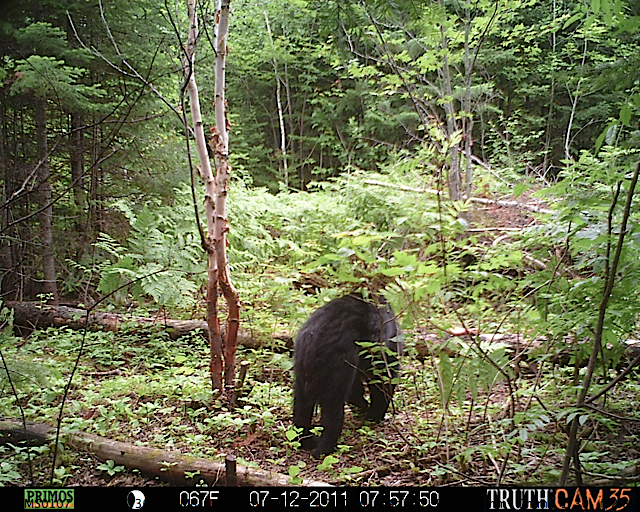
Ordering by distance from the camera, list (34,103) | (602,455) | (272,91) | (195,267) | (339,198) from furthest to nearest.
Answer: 1. (272,91)
2. (339,198)
3. (34,103)
4. (195,267)
5. (602,455)

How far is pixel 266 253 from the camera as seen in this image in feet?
22.6

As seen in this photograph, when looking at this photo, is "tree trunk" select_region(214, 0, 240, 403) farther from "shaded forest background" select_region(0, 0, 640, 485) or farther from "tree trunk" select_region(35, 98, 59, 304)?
"tree trunk" select_region(35, 98, 59, 304)

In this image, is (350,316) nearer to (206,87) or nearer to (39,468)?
(39,468)

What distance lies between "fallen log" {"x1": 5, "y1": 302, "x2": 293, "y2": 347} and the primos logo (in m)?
3.39

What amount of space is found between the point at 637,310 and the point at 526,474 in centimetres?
101

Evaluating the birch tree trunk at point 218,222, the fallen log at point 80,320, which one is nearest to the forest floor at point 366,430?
the birch tree trunk at point 218,222

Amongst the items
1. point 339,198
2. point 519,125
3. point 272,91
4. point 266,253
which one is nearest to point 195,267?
point 266,253

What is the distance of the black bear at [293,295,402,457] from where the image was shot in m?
3.29

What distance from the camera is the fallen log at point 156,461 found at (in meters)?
2.68

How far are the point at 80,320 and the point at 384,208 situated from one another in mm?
4251

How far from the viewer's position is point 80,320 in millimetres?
6199

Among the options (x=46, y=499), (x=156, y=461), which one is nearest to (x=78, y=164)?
(x=156, y=461)

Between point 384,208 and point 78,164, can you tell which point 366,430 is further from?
point 78,164

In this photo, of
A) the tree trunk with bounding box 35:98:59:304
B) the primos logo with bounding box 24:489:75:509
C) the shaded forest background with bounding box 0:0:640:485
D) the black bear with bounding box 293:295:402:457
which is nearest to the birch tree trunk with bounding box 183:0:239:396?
the shaded forest background with bounding box 0:0:640:485
